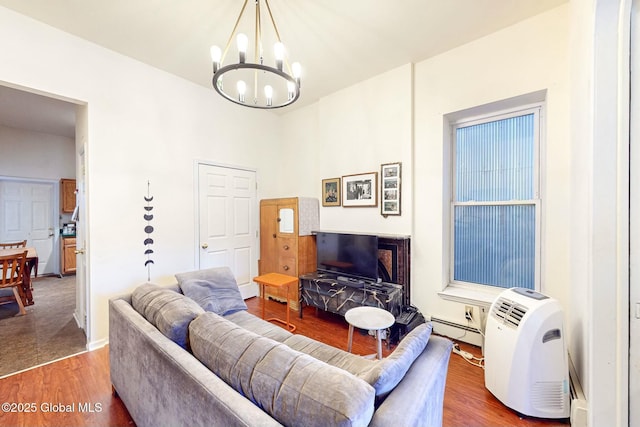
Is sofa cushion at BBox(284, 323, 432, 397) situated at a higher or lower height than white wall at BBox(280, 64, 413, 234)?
lower

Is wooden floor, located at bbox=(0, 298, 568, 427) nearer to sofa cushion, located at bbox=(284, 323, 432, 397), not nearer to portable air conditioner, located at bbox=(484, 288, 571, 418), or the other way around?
portable air conditioner, located at bbox=(484, 288, 571, 418)

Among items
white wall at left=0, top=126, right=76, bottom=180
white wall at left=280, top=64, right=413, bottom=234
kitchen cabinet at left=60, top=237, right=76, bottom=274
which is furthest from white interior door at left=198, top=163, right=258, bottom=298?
white wall at left=0, top=126, right=76, bottom=180

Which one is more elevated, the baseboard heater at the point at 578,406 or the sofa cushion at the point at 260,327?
the sofa cushion at the point at 260,327

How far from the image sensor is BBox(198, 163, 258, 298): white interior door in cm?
351

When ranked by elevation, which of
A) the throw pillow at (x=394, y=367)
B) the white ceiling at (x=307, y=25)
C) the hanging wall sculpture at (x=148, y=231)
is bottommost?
the throw pillow at (x=394, y=367)

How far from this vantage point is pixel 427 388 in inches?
40.1

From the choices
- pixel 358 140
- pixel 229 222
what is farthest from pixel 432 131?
pixel 229 222

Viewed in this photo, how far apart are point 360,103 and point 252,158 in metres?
1.82

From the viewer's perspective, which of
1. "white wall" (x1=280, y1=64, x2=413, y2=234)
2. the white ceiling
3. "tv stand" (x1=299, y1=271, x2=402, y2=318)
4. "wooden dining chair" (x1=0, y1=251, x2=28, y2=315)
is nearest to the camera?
the white ceiling

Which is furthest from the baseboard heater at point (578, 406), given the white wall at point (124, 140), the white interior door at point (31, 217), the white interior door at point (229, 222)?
the white interior door at point (31, 217)

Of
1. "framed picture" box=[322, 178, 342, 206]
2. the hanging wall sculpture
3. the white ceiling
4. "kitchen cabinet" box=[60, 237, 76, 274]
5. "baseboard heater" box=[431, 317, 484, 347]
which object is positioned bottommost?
"baseboard heater" box=[431, 317, 484, 347]

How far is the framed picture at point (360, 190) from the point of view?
3.26 metres

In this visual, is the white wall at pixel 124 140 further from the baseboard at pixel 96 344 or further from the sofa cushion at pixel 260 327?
the sofa cushion at pixel 260 327

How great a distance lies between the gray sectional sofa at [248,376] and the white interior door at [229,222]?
1809mm
